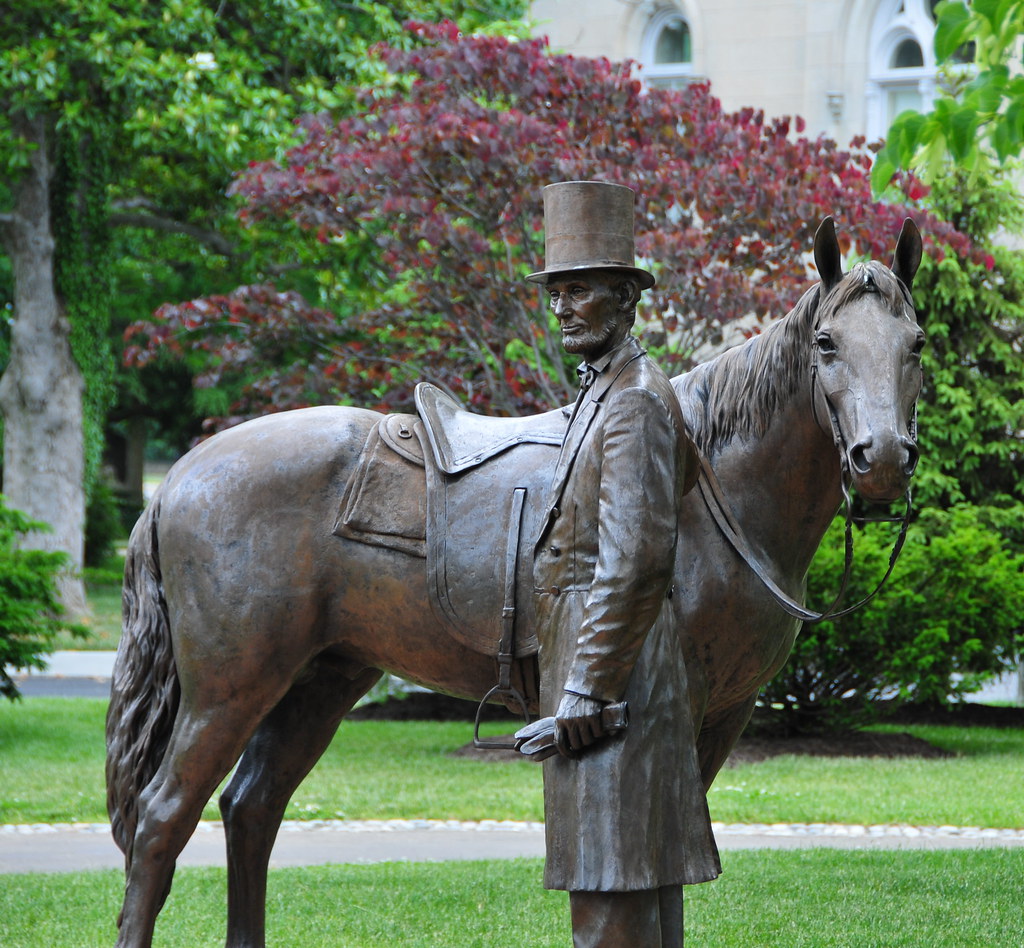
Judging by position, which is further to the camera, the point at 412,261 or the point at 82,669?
the point at 82,669

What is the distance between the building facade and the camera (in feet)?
56.9

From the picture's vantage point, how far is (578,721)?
3328 mm

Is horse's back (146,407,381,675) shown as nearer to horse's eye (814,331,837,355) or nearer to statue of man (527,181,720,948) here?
statue of man (527,181,720,948)

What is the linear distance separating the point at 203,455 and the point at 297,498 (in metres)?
0.44

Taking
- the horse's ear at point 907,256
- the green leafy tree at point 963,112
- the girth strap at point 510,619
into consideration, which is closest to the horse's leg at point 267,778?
the girth strap at point 510,619

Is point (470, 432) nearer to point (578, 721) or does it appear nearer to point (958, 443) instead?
point (578, 721)

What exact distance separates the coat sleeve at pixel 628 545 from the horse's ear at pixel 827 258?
71 centimetres

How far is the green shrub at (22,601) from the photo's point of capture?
416 inches

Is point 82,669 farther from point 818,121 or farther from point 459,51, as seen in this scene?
point 818,121

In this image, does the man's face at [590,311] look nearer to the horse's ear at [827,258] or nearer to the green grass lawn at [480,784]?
the horse's ear at [827,258]

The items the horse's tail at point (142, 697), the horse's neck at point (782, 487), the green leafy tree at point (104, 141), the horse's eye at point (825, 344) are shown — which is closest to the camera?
the horse's eye at point (825, 344)

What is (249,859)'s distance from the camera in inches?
194

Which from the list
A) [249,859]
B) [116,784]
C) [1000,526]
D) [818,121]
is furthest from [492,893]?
[818,121]

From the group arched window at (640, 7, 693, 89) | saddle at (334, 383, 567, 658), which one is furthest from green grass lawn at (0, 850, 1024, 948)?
arched window at (640, 7, 693, 89)
